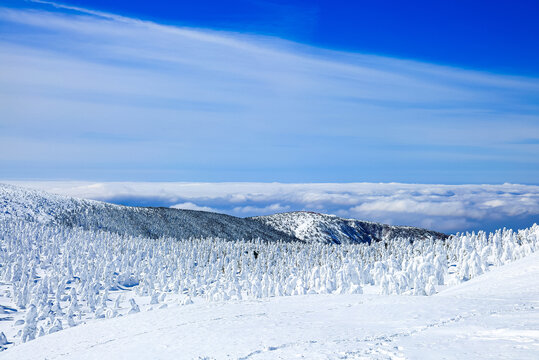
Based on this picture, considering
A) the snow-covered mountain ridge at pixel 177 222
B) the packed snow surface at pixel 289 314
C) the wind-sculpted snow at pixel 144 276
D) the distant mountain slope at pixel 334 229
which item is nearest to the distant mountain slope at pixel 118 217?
the snow-covered mountain ridge at pixel 177 222

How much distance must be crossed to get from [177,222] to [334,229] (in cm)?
7109

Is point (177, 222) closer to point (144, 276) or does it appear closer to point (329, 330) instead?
point (144, 276)

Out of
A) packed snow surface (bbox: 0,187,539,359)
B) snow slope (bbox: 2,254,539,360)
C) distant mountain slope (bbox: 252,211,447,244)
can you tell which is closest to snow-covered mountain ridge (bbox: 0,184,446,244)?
distant mountain slope (bbox: 252,211,447,244)

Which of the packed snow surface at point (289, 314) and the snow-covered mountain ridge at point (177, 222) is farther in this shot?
the snow-covered mountain ridge at point (177, 222)

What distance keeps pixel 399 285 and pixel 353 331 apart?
23.1 metres

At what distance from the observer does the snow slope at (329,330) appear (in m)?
19.1

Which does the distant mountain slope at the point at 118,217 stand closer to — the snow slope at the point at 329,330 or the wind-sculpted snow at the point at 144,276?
the wind-sculpted snow at the point at 144,276

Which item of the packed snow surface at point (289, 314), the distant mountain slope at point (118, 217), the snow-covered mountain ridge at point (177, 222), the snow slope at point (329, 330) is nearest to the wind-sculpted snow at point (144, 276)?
the packed snow surface at point (289, 314)

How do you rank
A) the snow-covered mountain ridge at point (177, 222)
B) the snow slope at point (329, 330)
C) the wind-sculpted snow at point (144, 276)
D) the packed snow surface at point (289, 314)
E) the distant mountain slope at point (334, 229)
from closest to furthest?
the snow slope at point (329, 330), the packed snow surface at point (289, 314), the wind-sculpted snow at point (144, 276), the snow-covered mountain ridge at point (177, 222), the distant mountain slope at point (334, 229)

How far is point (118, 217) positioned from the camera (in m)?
126

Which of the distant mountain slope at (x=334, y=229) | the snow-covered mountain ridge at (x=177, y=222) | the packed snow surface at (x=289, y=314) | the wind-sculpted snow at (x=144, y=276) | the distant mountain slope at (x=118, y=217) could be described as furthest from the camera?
A: the distant mountain slope at (x=334, y=229)

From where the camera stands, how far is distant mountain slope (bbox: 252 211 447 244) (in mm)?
175875

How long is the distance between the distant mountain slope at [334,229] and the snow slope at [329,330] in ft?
461

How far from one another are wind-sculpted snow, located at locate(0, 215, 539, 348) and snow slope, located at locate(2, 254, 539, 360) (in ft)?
29.6
